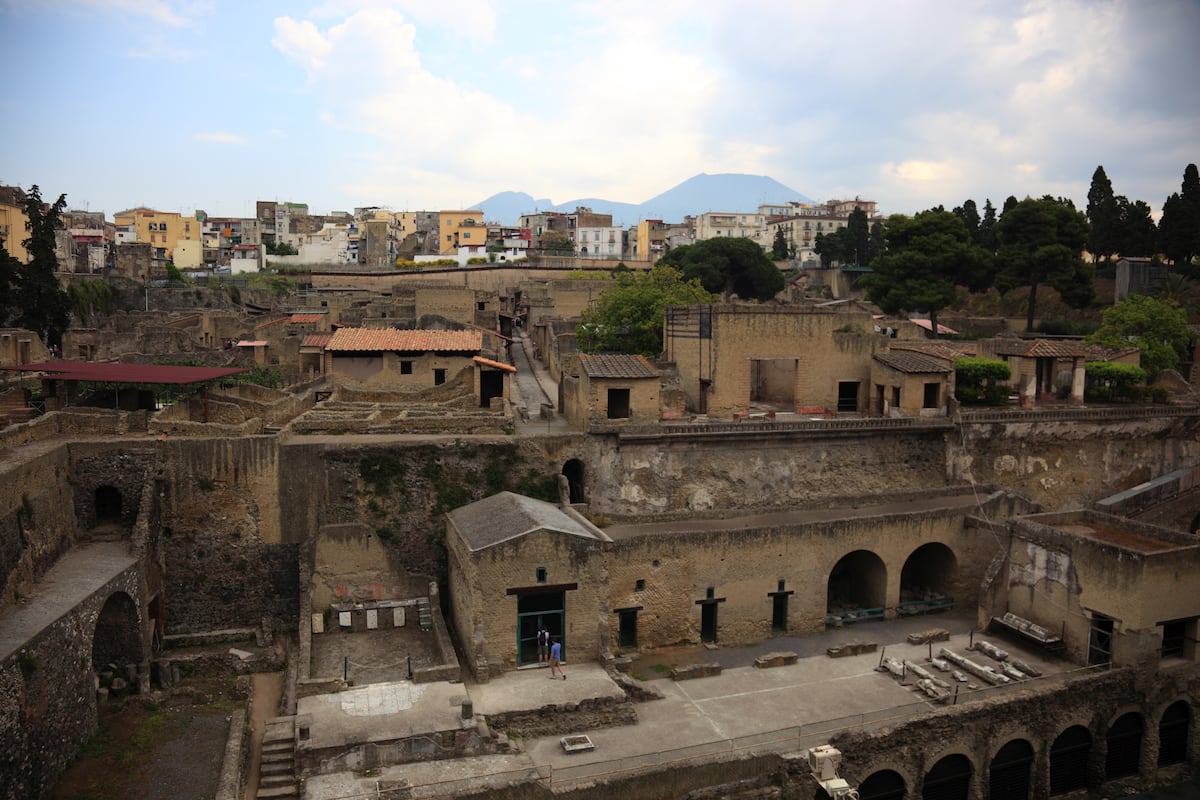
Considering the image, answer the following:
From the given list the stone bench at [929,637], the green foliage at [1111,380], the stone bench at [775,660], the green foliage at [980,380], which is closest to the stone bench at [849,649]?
the stone bench at [775,660]

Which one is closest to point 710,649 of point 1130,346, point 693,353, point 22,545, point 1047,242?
point 693,353

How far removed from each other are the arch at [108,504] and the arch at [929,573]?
2242 centimetres

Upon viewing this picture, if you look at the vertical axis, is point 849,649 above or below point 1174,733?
above

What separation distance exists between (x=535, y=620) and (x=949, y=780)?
33.5ft

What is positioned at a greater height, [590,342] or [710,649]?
[590,342]

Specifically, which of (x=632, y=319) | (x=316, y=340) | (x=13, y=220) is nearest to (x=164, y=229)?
(x=13, y=220)

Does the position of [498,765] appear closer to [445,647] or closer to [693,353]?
[445,647]

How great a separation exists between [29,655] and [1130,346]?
4077cm

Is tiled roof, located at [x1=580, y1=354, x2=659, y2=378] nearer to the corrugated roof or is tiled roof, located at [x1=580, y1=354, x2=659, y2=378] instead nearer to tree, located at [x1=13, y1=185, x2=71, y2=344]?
the corrugated roof

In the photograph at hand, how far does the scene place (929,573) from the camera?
89.9ft

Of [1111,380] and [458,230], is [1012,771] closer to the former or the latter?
[1111,380]

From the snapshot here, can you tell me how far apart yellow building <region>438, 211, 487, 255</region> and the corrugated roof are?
60919mm

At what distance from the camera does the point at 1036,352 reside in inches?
1377

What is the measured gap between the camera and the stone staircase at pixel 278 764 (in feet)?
54.2
